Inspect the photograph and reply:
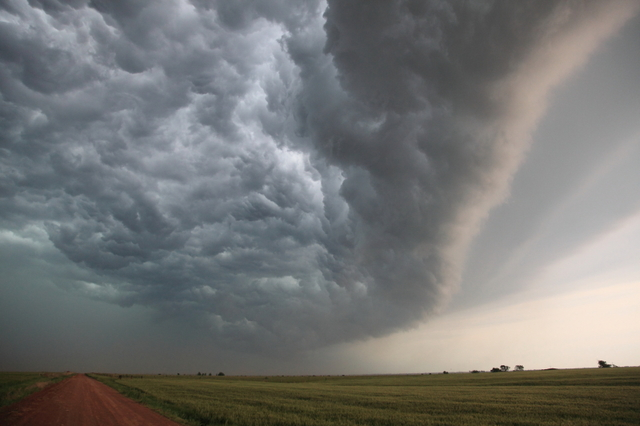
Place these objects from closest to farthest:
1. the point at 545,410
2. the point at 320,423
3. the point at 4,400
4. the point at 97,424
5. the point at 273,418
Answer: the point at 97,424 → the point at 320,423 → the point at 273,418 → the point at 545,410 → the point at 4,400

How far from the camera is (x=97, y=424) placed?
19.1m

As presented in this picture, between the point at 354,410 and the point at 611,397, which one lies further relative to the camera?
the point at 611,397

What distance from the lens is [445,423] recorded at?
866 inches

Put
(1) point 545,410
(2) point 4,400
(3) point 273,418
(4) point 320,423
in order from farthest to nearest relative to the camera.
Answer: (2) point 4,400
(1) point 545,410
(3) point 273,418
(4) point 320,423

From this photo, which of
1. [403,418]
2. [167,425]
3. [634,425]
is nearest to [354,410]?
[403,418]

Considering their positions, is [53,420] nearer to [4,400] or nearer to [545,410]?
[4,400]

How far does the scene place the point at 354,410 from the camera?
27.8 metres

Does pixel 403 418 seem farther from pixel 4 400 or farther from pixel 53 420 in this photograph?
pixel 4 400

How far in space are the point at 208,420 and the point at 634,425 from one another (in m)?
30.1

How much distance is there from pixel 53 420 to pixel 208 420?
10.4 m

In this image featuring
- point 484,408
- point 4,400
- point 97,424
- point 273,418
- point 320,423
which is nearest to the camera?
point 97,424

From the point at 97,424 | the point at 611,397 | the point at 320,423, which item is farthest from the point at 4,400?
the point at 611,397

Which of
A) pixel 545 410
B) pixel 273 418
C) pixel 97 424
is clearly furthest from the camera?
pixel 545 410

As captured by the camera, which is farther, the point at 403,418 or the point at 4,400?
the point at 4,400
